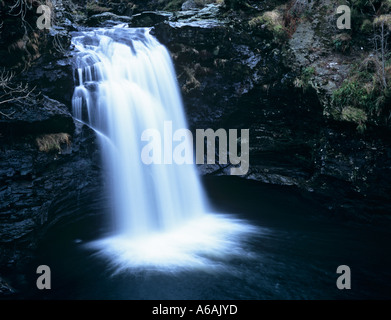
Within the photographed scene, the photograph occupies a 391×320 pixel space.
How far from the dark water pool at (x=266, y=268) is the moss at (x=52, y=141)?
2308 mm

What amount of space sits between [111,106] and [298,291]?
6.59 metres

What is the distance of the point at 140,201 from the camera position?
333 inches

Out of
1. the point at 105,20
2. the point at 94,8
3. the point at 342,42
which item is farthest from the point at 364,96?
the point at 94,8

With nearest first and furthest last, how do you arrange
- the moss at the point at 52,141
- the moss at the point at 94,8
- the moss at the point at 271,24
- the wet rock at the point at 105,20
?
the moss at the point at 52,141
the moss at the point at 271,24
the wet rock at the point at 105,20
the moss at the point at 94,8

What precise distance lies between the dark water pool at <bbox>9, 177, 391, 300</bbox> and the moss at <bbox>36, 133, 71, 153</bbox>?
2.31m

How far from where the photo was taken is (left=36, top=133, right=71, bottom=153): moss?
274 inches

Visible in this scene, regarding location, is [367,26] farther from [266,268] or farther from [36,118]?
[36,118]

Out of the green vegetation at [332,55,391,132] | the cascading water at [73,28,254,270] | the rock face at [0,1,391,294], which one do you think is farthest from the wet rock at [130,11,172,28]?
the green vegetation at [332,55,391,132]

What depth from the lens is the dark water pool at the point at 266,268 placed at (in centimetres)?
535

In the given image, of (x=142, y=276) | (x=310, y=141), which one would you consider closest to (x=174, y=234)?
(x=142, y=276)

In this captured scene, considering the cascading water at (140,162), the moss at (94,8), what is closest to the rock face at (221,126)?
the cascading water at (140,162)

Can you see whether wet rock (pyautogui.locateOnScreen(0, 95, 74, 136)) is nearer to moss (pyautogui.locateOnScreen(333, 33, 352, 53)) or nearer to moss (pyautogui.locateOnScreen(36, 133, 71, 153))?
moss (pyautogui.locateOnScreen(36, 133, 71, 153))

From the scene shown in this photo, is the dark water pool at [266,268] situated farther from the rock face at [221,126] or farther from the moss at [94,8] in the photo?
the moss at [94,8]

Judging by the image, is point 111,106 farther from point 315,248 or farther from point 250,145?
point 315,248
